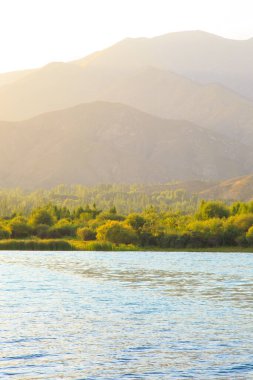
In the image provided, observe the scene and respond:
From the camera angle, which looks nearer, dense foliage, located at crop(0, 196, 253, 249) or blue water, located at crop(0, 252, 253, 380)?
blue water, located at crop(0, 252, 253, 380)

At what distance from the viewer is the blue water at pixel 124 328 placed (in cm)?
2441

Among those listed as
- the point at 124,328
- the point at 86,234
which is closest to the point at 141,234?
the point at 86,234

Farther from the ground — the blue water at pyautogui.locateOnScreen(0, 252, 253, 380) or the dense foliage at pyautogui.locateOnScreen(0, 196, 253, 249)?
the dense foliage at pyautogui.locateOnScreen(0, 196, 253, 249)

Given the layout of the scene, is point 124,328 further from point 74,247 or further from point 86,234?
point 86,234

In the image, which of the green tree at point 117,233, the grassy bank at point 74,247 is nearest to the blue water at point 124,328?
the grassy bank at point 74,247

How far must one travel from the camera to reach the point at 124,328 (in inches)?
1297

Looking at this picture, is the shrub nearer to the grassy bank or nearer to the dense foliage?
the dense foliage

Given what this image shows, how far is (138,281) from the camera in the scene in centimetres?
6128

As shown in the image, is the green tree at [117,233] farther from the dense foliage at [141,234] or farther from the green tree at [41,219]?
the green tree at [41,219]

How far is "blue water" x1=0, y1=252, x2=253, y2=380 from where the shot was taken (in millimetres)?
24406

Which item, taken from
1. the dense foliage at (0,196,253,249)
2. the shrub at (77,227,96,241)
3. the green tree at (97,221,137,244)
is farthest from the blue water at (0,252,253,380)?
the shrub at (77,227,96,241)

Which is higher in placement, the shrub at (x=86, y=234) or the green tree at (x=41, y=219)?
the green tree at (x=41, y=219)

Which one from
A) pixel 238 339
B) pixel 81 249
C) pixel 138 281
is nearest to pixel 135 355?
pixel 238 339

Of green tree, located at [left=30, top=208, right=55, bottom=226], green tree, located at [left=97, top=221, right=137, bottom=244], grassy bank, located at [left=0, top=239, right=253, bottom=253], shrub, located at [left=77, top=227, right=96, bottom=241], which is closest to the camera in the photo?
grassy bank, located at [left=0, top=239, right=253, bottom=253]
